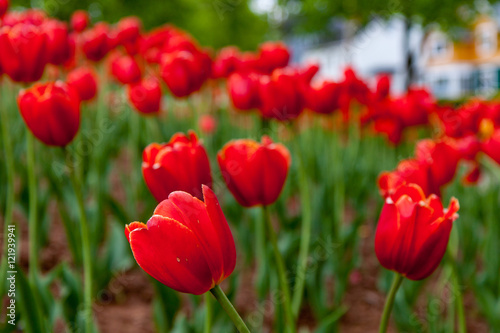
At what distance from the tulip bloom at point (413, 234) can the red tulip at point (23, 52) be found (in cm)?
103

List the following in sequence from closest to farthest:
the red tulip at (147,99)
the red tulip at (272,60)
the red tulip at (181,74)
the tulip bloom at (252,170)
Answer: the tulip bloom at (252,170) → the red tulip at (181,74) → the red tulip at (147,99) → the red tulip at (272,60)

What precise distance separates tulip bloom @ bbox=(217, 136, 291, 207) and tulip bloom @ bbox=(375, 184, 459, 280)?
254mm

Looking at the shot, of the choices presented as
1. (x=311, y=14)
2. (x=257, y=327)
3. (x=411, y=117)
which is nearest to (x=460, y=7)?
(x=311, y=14)

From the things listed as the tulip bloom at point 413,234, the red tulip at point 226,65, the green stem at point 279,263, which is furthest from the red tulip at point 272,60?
the tulip bloom at point 413,234

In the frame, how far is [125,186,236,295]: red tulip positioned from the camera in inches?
24.7

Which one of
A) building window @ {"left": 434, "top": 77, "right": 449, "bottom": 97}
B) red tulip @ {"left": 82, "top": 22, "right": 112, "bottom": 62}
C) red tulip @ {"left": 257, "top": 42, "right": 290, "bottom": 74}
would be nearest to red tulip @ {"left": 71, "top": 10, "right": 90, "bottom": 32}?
red tulip @ {"left": 82, "top": 22, "right": 112, "bottom": 62}

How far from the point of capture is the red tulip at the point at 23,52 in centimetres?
132

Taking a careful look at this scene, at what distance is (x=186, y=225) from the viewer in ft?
2.11

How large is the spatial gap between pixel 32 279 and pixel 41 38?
63 centimetres

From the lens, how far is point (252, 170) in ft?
3.16

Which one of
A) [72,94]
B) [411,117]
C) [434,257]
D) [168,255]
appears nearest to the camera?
[168,255]

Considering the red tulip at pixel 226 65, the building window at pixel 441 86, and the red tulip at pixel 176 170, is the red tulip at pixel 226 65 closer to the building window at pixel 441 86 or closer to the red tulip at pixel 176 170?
the red tulip at pixel 176 170

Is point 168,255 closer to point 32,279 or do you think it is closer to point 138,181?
point 32,279

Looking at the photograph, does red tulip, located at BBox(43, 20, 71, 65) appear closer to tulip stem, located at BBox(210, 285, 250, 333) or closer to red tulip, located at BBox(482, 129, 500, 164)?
tulip stem, located at BBox(210, 285, 250, 333)
